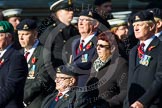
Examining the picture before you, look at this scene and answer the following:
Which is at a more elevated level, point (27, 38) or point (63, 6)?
point (63, 6)

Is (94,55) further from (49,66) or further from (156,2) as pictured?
(156,2)

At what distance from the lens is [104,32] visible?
33.3 ft

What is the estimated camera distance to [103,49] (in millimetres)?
9773

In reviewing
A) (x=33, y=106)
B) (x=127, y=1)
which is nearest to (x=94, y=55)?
(x=33, y=106)

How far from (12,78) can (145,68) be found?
167cm

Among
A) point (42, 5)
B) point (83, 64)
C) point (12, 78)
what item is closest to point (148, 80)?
point (83, 64)

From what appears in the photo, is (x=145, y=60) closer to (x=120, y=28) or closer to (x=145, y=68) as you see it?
(x=145, y=68)

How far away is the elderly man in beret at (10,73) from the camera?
8984 mm

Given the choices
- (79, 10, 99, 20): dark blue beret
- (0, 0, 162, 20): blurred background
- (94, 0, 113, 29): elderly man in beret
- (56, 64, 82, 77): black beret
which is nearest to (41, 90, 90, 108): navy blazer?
(56, 64, 82, 77): black beret

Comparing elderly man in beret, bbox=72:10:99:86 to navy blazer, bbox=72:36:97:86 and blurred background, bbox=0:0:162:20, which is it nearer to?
navy blazer, bbox=72:36:97:86

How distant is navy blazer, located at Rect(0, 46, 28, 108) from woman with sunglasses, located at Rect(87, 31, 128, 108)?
0.99m

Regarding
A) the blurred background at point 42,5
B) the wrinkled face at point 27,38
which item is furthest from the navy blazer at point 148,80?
the blurred background at point 42,5

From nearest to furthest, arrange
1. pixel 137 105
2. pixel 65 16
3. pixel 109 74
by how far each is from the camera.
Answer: pixel 137 105 → pixel 109 74 → pixel 65 16

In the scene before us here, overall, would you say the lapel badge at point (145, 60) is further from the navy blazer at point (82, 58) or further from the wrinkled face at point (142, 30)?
the navy blazer at point (82, 58)
